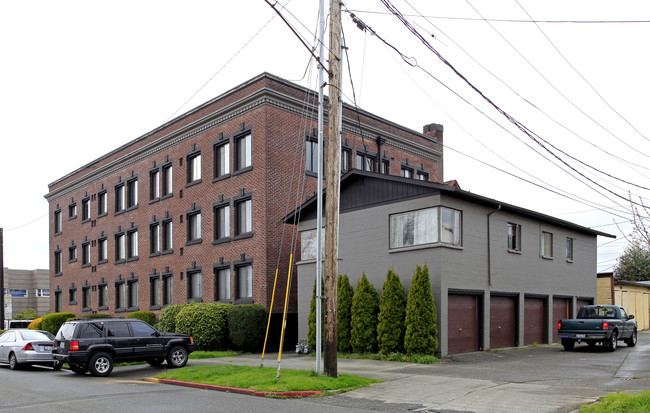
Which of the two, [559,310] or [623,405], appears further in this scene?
[559,310]

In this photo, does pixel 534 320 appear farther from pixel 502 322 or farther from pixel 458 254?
pixel 458 254

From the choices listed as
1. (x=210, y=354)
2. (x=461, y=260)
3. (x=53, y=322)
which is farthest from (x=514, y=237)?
(x=53, y=322)

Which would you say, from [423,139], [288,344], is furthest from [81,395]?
[423,139]

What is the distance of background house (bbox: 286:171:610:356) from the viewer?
65.3 ft

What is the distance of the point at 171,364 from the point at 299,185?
10786mm

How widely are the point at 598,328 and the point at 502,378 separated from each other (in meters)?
8.35

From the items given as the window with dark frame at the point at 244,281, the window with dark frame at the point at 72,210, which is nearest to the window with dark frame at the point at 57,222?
the window with dark frame at the point at 72,210

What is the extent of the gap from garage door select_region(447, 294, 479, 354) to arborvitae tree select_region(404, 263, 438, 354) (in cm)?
110

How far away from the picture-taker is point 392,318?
19688 millimetres

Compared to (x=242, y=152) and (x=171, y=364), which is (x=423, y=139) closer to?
(x=242, y=152)

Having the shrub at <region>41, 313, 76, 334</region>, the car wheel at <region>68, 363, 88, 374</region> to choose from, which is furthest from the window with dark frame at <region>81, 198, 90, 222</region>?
Answer: the car wheel at <region>68, 363, 88, 374</region>

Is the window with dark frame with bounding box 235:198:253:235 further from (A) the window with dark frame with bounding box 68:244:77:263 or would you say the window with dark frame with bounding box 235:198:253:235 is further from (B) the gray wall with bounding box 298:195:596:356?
(A) the window with dark frame with bounding box 68:244:77:263

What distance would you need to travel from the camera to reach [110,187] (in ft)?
128

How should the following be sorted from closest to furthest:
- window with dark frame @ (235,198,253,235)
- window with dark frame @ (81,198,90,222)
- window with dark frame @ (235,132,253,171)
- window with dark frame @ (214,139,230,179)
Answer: window with dark frame @ (235,198,253,235), window with dark frame @ (235,132,253,171), window with dark frame @ (214,139,230,179), window with dark frame @ (81,198,90,222)
